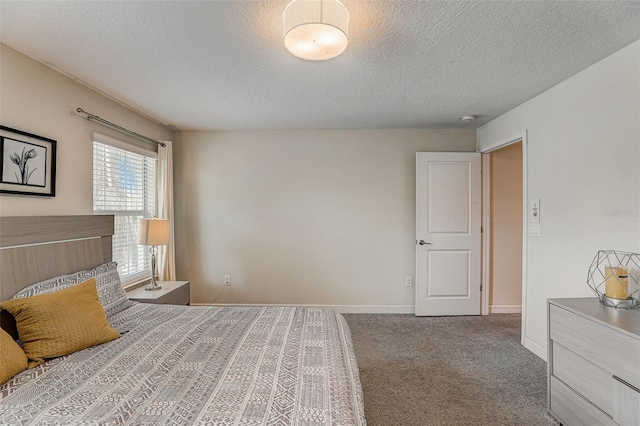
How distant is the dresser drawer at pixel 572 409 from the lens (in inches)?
62.3

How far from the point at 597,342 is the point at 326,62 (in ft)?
7.71

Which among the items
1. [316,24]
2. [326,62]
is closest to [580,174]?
[326,62]

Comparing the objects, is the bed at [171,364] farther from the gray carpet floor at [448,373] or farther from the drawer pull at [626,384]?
the drawer pull at [626,384]

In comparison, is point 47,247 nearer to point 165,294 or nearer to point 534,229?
point 165,294

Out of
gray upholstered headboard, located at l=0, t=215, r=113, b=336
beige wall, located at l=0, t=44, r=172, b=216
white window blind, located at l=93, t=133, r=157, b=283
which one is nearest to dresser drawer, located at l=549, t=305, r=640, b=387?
gray upholstered headboard, located at l=0, t=215, r=113, b=336

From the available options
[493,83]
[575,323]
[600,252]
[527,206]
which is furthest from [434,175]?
[575,323]

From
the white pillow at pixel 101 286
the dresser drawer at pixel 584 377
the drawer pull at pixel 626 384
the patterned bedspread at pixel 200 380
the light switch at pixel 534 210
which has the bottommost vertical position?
the dresser drawer at pixel 584 377

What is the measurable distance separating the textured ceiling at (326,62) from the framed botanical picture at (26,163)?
59cm

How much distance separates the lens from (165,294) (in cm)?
289

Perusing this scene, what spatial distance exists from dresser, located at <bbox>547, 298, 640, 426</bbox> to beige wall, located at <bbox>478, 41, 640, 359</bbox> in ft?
1.87

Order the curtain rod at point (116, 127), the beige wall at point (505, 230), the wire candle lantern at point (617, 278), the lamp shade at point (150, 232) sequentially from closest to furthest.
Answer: the wire candle lantern at point (617, 278), the curtain rod at point (116, 127), the lamp shade at point (150, 232), the beige wall at point (505, 230)

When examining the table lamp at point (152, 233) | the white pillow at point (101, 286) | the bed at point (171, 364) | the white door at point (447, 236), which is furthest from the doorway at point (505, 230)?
the white pillow at point (101, 286)

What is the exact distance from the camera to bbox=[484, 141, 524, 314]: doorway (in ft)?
12.9

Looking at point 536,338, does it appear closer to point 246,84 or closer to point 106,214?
point 246,84
